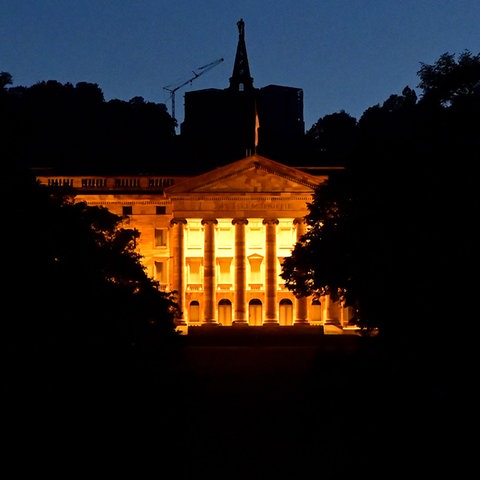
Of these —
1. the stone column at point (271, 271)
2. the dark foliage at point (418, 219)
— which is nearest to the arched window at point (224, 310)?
the stone column at point (271, 271)

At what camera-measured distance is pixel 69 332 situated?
3169 centimetres

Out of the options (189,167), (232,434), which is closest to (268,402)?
(232,434)

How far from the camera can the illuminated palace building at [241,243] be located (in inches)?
3127

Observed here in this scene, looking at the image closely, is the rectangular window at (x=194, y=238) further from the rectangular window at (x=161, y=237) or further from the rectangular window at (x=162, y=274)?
the rectangular window at (x=162, y=274)

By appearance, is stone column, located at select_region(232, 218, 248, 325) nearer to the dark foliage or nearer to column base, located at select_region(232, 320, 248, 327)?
column base, located at select_region(232, 320, 248, 327)

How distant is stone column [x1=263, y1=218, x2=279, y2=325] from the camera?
7888cm

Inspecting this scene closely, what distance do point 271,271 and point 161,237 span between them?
1065 cm

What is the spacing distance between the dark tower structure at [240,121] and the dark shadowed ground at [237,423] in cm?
6582

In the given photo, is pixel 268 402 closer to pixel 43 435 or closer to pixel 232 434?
pixel 232 434

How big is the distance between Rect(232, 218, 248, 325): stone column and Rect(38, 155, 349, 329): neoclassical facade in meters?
0.08

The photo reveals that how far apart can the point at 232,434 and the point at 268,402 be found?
6.69 meters

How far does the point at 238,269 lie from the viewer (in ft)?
262

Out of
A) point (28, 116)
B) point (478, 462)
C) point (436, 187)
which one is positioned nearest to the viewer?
point (478, 462)

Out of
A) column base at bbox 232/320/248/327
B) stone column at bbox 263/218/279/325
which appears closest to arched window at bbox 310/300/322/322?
stone column at bbox 263/218/279/325
